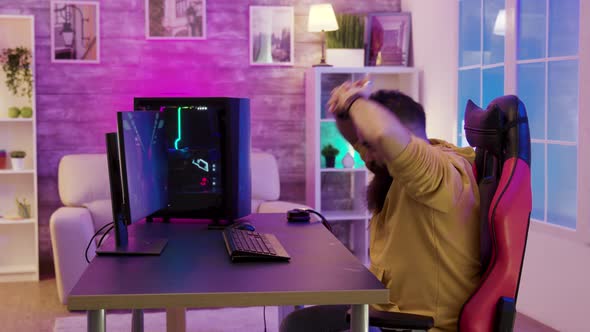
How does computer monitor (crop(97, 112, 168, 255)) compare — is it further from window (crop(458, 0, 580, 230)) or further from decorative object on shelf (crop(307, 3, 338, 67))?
decorative object on shelf (crop(307, 3, 338, 67))

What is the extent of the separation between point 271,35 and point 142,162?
3853mm

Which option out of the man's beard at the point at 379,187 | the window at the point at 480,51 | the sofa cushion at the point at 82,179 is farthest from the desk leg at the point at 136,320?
the window at the point at 480,51

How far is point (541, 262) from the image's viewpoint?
4.40 metres

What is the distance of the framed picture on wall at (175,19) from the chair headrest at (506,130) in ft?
13.9

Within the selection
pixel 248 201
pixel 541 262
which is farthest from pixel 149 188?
pixel 541 262

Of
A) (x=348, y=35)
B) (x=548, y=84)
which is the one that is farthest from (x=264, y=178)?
(x=548, y=84)

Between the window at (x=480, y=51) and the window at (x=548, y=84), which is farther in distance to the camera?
the window at (x=480, y=51)

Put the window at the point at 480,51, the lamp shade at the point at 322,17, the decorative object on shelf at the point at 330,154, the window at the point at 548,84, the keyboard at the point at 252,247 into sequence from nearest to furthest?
the keyboard at the point at 252,247
the window at the point at 548,84
the window at the point at 480,51
the lamp shade at the point at 322,17
the decorative object on shelf at the point at 330,154

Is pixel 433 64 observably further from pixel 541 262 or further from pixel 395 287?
pixel 395 287

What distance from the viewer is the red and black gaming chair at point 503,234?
6.57 feet

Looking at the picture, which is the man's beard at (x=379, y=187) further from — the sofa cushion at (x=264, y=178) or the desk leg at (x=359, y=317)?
the sofa cushion at (x=264, y=178)

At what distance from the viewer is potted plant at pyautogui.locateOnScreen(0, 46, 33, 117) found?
18.4 feet

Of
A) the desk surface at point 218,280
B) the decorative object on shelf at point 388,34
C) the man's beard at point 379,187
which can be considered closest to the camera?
the desk surface at point 218,280

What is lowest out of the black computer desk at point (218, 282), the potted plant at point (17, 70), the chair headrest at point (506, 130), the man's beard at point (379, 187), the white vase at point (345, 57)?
the black computer desk at point (218, 282)
